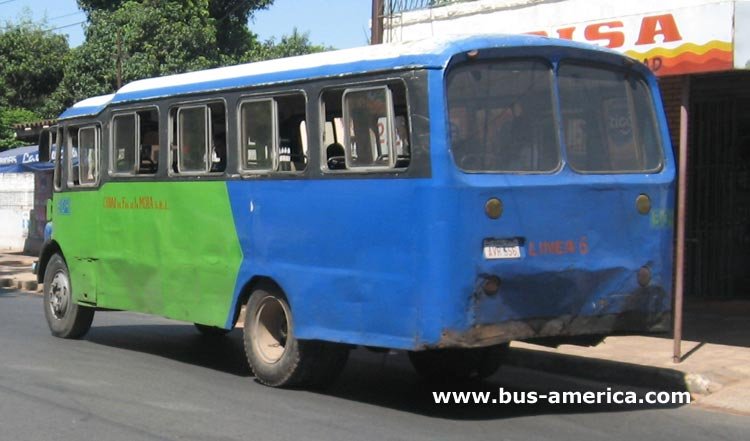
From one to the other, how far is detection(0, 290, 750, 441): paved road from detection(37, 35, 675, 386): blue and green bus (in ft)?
1.67

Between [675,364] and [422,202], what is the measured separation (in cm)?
377

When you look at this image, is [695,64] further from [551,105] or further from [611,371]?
[611,371]

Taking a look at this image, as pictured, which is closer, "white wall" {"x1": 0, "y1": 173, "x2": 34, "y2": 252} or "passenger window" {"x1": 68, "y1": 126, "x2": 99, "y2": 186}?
"passenger window" {"x1": 68, "y1": 126, "x2": 99, "y2": 186}

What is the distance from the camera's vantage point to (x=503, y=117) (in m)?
8.23

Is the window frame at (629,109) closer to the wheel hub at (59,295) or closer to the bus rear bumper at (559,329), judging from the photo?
the bus rear bumper at (559,329)

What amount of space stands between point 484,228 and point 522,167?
0.65 m

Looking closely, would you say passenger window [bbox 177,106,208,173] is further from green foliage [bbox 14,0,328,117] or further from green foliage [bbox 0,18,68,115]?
green foliage [bbox 0,18,68,115]

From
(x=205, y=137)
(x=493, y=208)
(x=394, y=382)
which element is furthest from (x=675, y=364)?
(x=205, y=137)

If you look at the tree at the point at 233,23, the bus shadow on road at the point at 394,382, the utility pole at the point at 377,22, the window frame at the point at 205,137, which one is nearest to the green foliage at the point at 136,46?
the tree at the point at 233,23

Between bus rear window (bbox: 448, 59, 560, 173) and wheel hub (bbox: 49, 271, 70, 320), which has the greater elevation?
bus rear window (bbox: 448, 59, 560, 173)

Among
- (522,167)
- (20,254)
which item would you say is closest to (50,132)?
(522,167)

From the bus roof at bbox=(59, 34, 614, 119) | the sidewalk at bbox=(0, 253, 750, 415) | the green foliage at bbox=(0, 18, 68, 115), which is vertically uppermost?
the green foliage at bbox=(0, 18, 68, 115)

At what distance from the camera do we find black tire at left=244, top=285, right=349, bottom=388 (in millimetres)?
9289

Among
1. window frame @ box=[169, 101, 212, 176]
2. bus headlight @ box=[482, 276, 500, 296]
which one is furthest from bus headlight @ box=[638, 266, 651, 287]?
window frame @ box=[169, 101, 212, 176]
